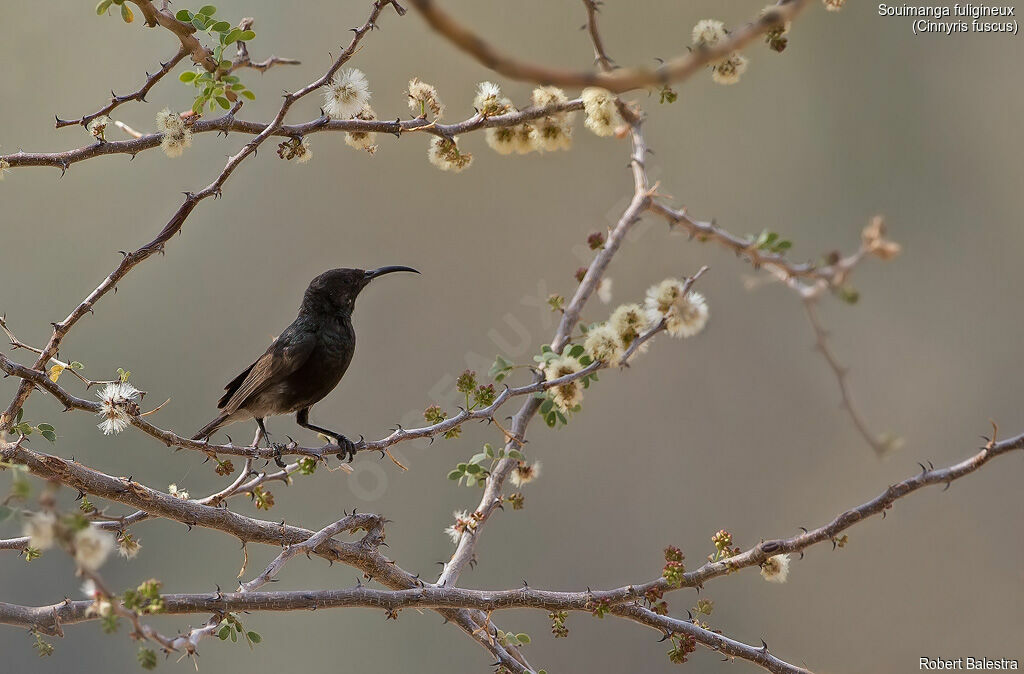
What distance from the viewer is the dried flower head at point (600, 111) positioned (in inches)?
73.7

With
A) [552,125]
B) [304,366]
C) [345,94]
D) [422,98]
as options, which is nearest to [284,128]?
[345,94]

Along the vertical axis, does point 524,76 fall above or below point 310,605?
below

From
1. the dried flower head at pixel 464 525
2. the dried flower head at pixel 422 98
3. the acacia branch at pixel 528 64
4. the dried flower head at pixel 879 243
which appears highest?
the dried flower head at pixel 422 98

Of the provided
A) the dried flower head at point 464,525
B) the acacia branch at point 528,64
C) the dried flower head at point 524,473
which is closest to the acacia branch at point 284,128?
the dried flower head at point 524,473

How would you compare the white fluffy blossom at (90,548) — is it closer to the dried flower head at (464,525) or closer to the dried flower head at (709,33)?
the dried flower head at (464,525)

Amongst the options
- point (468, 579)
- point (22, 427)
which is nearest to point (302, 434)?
point (468, 579)

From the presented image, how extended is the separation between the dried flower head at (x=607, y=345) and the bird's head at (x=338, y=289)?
3.96ft

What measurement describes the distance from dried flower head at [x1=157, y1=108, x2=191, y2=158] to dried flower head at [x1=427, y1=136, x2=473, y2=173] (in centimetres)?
56

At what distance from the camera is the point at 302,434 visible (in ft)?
16.6

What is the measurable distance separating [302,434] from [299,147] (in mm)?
3245

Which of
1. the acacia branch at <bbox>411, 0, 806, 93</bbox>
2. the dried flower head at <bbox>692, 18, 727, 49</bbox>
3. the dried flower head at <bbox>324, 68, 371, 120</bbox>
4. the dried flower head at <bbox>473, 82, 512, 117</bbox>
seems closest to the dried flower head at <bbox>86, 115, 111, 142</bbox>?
the dried flower head at <bbox>324, 68, 371, 120</bbox>

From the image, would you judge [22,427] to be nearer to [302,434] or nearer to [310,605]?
[310,605]

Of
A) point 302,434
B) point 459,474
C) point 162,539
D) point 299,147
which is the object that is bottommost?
point 459,474

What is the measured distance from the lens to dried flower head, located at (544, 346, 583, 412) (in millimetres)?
1818
